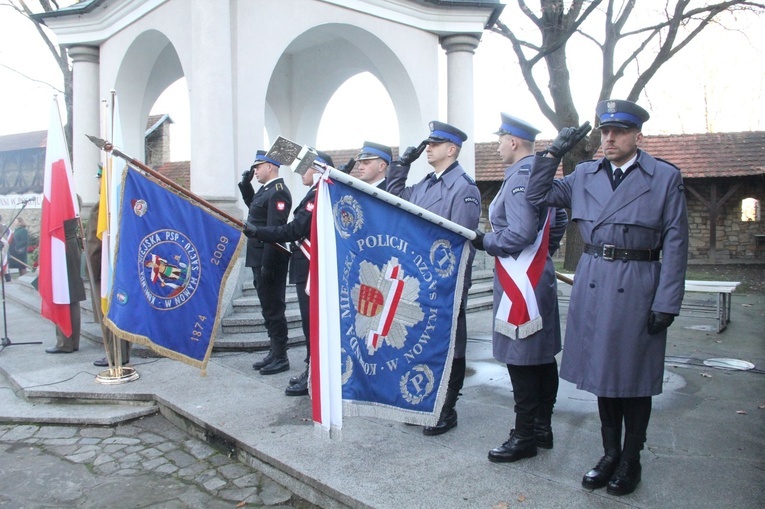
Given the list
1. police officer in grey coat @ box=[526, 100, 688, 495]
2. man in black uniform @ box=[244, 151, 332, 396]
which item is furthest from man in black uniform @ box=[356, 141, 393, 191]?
police officer in grey coat @ box=[526, 100, 688, 495]

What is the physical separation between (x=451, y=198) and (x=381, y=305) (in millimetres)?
942

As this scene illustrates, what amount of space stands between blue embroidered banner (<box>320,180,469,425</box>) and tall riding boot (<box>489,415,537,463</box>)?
16.5 inches

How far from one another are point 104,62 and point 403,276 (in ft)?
28.8

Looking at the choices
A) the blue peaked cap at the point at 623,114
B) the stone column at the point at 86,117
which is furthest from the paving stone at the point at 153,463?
the stone column at the point at 86,117

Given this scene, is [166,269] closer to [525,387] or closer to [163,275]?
[163,275]

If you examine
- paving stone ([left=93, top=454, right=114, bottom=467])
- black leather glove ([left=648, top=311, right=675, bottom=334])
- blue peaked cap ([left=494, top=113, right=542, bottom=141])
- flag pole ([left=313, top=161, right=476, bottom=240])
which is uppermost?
blue peaked cap ([left=494, top=113, right=542, bottom=141])

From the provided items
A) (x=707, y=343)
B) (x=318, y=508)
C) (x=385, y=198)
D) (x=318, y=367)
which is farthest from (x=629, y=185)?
(x=707, y=343)

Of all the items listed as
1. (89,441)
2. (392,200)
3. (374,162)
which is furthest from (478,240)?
(89,441)

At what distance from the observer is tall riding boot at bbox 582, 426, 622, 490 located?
3.12 meters

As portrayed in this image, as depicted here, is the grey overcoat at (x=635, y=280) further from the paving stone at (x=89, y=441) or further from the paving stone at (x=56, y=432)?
the paving stone at (x=56, y=432)

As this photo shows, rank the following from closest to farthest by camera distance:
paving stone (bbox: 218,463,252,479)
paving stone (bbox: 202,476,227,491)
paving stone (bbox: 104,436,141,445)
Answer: paving stone (bbox: 202,476,227,491) < paving stone (bbox: 218,463,252,479) < paving stone (bbox: 104,436,141,445)

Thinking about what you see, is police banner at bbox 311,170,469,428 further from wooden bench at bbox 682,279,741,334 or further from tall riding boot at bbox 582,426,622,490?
wooden bench at bbox 682,279,741,334

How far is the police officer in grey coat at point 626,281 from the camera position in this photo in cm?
301

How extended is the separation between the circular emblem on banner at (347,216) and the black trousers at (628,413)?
155 cm
